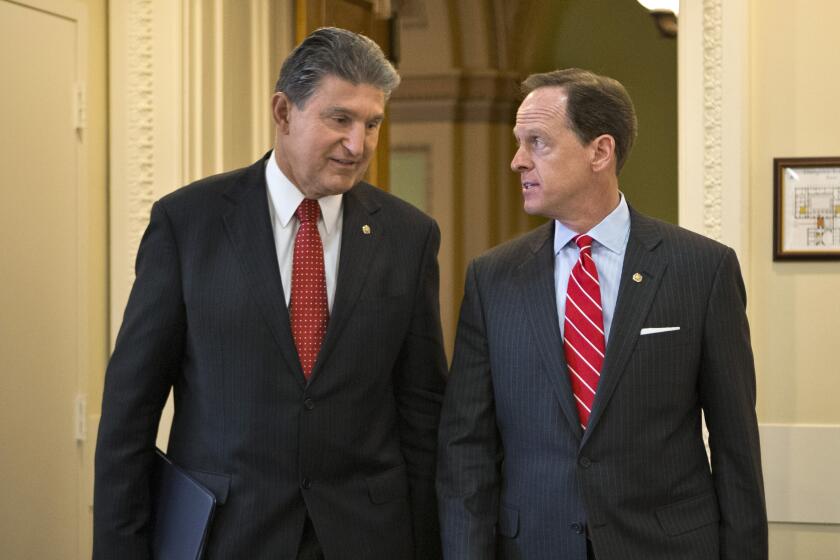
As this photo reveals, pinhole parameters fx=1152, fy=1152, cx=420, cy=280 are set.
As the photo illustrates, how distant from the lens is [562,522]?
2.32m

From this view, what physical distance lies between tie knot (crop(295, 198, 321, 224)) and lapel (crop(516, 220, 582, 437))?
1.47 ft

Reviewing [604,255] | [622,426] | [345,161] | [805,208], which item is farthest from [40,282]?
[805,208]

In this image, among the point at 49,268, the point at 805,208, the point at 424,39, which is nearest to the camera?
the point at 805,208

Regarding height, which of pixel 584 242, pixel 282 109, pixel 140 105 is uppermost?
pixel 140 105

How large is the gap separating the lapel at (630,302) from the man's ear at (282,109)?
29.9 inches

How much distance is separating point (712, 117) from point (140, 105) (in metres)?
1.97

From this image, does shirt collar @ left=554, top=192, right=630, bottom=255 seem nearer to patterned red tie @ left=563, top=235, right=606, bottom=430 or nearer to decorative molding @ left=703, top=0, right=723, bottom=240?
patterned red tie @ left=563, top=235, right=606, bottom=430

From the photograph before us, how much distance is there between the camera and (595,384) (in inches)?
92.2

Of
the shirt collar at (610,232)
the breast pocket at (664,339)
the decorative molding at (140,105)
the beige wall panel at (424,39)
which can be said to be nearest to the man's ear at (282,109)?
the shirt collar at (610,232)

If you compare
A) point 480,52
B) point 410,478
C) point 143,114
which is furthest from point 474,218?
point 410,478

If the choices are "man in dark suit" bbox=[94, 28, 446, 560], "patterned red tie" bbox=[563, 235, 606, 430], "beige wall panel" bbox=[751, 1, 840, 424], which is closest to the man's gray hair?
"man in dark suit" bbox=[94, 28, 446, 560]

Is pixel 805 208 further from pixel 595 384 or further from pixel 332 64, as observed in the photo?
pixel 332 64

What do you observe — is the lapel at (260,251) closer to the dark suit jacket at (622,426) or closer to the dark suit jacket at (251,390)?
the dark suit jacket at (251,390)

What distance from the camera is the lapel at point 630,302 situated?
2.30 meters
